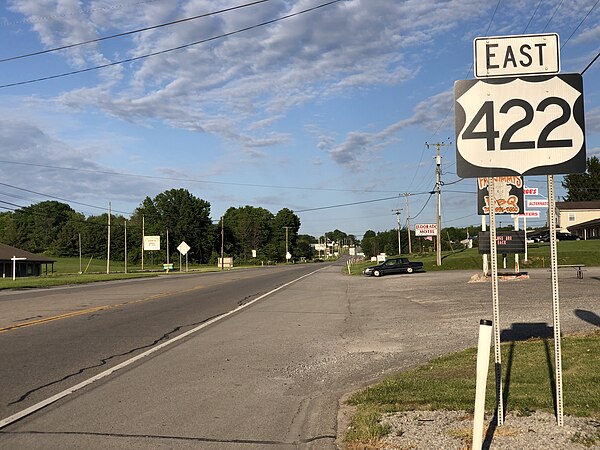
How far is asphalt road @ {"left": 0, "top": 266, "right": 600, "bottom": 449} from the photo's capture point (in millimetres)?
5801

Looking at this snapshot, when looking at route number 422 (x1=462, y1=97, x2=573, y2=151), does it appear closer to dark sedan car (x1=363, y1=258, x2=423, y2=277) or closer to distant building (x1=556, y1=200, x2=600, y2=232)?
dark sedan car (x1=363, y1=258, x2=423, y2=277)

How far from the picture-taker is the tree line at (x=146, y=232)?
13138cm

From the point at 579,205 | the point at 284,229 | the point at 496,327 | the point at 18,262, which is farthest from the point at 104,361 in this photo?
the point at 284,229

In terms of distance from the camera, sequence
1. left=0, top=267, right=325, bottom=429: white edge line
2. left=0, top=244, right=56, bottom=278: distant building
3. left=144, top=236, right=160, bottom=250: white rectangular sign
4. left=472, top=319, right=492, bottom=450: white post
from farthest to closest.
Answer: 1. left=144, top=236, right=160, bottom=250: white rectangular sign
2. left=0, top=244, right=56, bottom=278: distant building
3. left=0, top=267, right=325, bottom=429: white edge line
4. left=472, top=319, right=492, bottom=450: white post

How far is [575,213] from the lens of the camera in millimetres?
97875

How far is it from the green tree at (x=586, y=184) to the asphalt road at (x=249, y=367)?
380 feet

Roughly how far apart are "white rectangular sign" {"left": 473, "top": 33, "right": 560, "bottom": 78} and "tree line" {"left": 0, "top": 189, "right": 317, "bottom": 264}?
11755 centimetres

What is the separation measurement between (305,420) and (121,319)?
1059 cm

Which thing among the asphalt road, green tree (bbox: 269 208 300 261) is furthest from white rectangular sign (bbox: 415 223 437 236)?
green tree (bbox: 269 208 300 261)

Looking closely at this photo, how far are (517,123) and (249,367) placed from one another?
575cm

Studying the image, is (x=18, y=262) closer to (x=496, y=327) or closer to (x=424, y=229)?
(x=424, y=229)

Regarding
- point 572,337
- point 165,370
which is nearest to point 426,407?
point 165,370

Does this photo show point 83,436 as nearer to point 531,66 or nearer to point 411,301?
point 531,66

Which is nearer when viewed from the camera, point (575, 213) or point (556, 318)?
point (556, 318)
